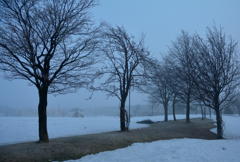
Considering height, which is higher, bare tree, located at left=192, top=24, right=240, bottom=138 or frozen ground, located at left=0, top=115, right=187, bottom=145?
bare tree, located at left=192, top=24, right=240, bottom=138

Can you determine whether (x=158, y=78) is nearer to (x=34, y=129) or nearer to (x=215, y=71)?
(x=215, y=71)

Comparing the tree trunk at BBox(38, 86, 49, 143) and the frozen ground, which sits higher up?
the tree trunk at BBox(38, 86, 49, 143)

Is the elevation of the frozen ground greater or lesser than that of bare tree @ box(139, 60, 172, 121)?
lesser

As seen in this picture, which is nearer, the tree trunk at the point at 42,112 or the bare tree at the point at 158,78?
the tree trunk at the point at 42,112

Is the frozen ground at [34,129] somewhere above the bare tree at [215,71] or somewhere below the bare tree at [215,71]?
below

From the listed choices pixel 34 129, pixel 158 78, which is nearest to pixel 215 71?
pixel 158 78

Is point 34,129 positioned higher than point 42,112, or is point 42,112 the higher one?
point 42,112

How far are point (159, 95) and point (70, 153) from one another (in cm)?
2261

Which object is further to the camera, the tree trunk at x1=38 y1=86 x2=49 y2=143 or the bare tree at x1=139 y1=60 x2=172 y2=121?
the bare tree at x1=139 y1=60 x2=172 y2=121

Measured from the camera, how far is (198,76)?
1428cm

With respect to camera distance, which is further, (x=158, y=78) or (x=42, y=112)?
(x=158, y=78)

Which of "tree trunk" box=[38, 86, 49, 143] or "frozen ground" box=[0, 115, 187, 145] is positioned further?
"frozen ground" box=[0, 115, 187, 145]

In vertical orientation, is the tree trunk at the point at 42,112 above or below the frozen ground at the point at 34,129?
above

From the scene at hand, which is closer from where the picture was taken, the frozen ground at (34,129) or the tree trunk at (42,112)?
the tree trunk at (42,112)
